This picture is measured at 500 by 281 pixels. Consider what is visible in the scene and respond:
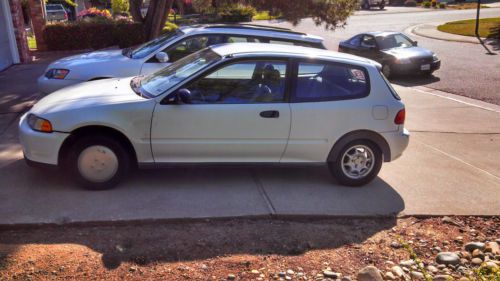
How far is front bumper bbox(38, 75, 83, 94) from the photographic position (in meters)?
7.88

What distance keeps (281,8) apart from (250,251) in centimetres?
1412

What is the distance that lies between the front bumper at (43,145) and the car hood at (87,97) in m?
0.25

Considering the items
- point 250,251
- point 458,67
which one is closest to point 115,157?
point 250,251

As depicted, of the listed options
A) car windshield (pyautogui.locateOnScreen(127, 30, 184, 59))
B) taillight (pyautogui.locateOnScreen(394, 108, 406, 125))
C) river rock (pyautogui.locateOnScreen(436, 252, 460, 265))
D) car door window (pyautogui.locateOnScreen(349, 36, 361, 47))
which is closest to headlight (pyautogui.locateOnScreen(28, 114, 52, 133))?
car windshield (pyautogui.locateOnScreen(127, 30, 184, 59))

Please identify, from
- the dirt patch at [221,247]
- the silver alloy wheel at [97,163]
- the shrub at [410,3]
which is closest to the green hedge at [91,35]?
the silver alloy wheel at [97,163]

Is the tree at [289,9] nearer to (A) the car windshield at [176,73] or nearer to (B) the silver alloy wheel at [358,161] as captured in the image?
(A) the car windshield at [176,73]

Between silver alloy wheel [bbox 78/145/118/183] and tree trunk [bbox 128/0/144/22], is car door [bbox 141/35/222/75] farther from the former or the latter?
tree trunk [bbox 128/0/144/22]

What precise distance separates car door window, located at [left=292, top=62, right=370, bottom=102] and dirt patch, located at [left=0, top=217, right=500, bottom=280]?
4.80 feet

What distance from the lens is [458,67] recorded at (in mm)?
18031

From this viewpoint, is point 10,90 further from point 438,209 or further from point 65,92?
point 438,209

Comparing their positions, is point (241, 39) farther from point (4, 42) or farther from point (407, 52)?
point (407, 52)

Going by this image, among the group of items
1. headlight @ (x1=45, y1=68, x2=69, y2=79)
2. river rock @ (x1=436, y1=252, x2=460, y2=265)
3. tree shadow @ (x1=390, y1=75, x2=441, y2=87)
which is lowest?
tree shadow @ (x1=390, y1=75, x2=441, y2=87)

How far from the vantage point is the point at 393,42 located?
1708 cm

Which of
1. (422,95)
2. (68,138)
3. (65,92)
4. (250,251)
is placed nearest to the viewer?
(250,251)
